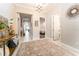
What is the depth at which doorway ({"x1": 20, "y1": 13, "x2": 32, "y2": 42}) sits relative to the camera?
1645 mm

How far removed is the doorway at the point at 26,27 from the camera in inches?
64.7

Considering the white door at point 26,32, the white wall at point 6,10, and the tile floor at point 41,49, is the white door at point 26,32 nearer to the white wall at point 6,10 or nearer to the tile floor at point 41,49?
the tile floor at point 41,49

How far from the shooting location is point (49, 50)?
1645 mm

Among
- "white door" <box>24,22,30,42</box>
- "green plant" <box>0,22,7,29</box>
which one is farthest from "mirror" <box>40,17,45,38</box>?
"green plant" <box>0,22,7,29</box>

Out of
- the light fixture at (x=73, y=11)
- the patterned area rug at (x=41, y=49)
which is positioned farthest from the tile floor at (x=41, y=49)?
the light fixture at (x=73, y=11)

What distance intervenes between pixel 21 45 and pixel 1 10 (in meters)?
0.50

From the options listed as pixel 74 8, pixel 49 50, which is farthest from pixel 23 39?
pixel 74 8

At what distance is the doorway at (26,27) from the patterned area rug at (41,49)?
80 mm

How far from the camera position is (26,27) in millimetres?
1670

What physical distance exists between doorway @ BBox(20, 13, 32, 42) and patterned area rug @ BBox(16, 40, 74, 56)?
0.26 feet

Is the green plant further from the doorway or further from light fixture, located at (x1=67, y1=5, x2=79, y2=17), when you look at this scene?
light fixture, located at (x1=67, y1=5, x2=79, y2=17)

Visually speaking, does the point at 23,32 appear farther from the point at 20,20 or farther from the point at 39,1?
the point at 39,1

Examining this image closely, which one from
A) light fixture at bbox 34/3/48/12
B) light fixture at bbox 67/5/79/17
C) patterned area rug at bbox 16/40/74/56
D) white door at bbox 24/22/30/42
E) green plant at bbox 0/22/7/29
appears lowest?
patterned area rug at bbox 16/40/74/56

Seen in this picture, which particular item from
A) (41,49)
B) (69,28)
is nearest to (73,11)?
(69,28)
